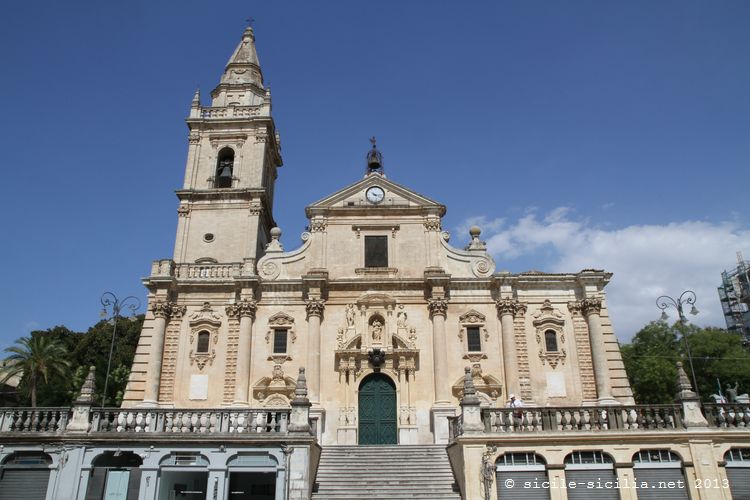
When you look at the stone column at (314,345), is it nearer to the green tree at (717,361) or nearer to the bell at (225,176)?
the bell at (225,176)

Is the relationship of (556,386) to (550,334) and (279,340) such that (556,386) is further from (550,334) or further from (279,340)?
(279,340)

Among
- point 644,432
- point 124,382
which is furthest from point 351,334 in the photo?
point 124,382

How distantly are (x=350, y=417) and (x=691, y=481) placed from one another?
12302 mm

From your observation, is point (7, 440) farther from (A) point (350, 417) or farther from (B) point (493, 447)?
(B) point (493, 447)

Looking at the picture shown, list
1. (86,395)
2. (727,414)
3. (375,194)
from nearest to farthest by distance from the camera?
(727,414), (86,395), (375,194)

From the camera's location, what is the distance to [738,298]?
65.1 metres

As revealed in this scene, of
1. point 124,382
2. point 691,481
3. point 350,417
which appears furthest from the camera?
point 124,382

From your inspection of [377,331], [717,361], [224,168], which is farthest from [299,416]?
[717,361]

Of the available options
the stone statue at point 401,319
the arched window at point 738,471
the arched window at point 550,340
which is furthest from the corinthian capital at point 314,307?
the arched window at point 738,471

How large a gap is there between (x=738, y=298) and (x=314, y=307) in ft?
194

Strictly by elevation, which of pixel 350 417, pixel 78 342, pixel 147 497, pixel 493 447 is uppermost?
pixel 78 342

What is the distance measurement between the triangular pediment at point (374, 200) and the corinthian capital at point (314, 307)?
14.4 feet

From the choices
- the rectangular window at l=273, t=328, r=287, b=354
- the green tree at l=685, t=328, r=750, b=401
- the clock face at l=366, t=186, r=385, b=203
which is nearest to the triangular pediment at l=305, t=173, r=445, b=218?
the clock face at l=366, t=186, r=385, b=203

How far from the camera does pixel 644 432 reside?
53.3 ft
